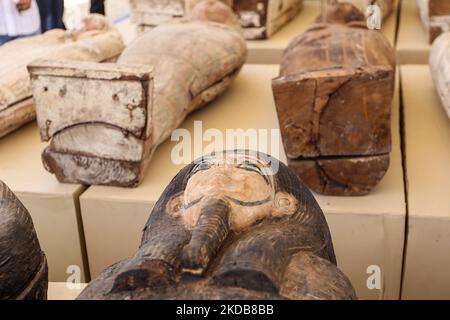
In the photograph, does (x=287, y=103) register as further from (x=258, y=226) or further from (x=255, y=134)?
(x=258, y=226)

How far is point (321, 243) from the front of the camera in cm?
153

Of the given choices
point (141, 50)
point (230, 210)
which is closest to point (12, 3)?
point (141, 50)

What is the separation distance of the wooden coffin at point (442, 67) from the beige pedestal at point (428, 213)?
0.50ft

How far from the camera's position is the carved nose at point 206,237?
1288mm

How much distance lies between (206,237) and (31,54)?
2306 mm

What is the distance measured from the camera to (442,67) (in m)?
2.97

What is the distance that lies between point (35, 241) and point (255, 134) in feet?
4.43

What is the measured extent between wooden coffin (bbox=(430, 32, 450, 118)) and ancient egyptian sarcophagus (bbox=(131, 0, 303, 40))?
1.28 m

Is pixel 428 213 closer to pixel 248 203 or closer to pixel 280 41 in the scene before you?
pixel 248 203

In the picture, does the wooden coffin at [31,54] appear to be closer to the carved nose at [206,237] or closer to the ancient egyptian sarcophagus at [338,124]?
the ancient egyptian sarcophagus at [338,124]

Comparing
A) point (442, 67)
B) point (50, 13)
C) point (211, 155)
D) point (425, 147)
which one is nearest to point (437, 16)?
point (442, 67)

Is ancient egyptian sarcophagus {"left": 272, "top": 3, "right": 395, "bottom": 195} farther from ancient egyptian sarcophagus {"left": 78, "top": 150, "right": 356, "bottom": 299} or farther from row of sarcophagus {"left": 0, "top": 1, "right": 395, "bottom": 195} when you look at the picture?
ancient egyptian sarcophagus {"left": 78, "top": 150, "right": 356, "bottom": 299}

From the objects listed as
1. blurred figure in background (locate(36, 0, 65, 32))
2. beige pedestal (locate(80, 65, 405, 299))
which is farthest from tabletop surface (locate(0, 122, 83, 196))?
blurred figure in background (locate(36, 0, 65, 32))

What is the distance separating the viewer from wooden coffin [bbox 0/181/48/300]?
63.1 inches
